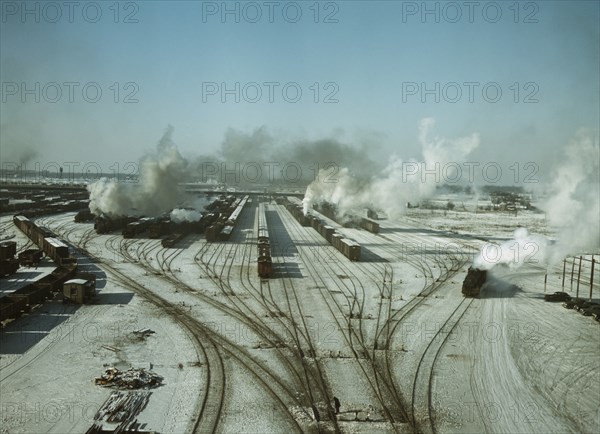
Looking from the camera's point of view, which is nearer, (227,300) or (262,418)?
(262,418)

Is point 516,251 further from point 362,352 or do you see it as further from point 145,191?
point 145,191

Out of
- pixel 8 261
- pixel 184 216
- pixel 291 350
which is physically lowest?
pixel 291 350

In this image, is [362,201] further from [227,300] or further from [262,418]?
[262,418]

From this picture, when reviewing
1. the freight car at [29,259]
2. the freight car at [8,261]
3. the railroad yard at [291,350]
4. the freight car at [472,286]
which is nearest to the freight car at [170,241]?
the railroad yard at [291,350]

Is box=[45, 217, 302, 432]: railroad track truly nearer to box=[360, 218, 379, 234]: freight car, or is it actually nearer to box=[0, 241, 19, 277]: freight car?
box=[0, 241, 19, 277]: freight car

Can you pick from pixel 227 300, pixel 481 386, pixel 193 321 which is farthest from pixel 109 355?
pixel 481 386

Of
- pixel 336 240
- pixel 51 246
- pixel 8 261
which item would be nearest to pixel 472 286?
pixel 336 240
